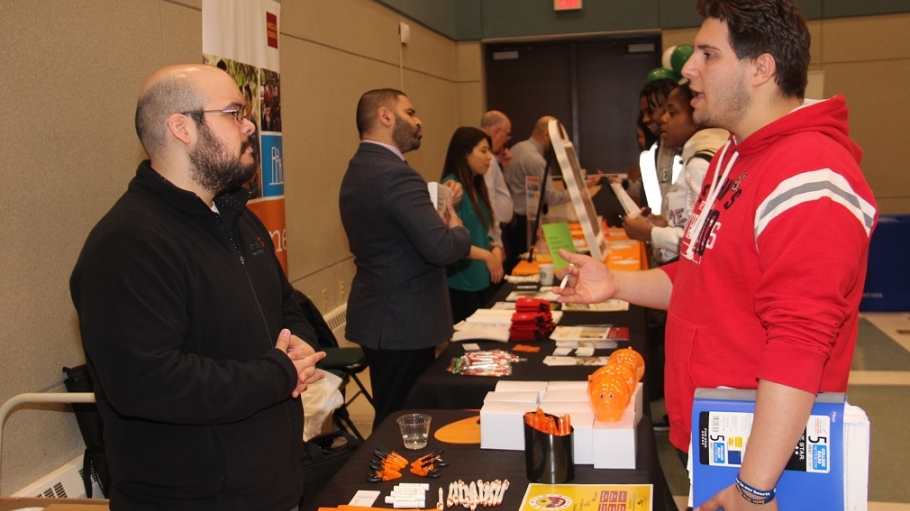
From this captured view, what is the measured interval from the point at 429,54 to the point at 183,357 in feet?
22.1

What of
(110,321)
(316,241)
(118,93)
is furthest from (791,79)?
(316,241)

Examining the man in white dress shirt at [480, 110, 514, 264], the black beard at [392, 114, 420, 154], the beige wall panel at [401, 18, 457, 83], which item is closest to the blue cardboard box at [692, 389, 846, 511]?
the black beard at [392, 114, 420, 154]

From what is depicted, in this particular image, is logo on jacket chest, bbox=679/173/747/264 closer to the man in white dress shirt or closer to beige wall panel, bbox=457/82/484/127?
the man in white dress shirt

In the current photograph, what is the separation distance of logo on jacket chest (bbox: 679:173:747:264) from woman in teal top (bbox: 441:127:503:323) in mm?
2748

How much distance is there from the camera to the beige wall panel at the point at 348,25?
4.72 m

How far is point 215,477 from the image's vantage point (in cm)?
159

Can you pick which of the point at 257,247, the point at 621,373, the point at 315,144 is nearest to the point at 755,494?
the point at 621,373

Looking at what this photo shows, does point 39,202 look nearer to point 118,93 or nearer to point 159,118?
point 118,93

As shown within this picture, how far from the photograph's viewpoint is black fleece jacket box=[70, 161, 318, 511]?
1.47 metres

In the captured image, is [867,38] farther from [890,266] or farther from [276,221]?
[276,221]

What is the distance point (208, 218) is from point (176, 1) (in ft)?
6.40

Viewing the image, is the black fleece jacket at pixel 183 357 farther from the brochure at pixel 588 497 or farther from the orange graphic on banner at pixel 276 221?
the orange graphic on banner at pixel 276 221

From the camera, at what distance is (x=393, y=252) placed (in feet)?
9.98

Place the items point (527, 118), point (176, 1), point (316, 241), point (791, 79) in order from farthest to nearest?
1. point (527, 118)
2. point (316, 241)
3. point (176, 1)
4. point (791, 79)
